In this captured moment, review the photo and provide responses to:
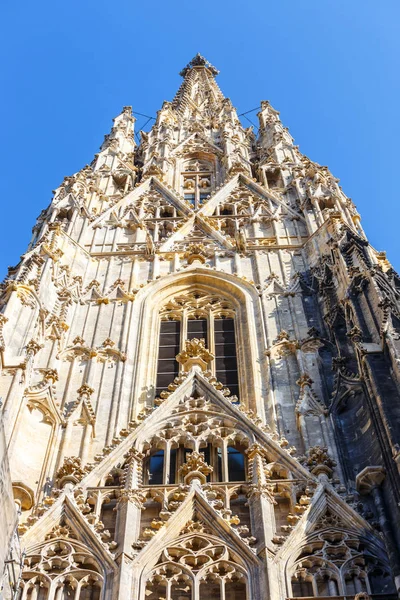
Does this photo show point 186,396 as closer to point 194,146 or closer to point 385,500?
point 385,500

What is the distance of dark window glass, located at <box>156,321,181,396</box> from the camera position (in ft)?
62.1

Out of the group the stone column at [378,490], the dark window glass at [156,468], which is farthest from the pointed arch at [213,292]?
the stone column at [378,490]

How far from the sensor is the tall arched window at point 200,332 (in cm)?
1912

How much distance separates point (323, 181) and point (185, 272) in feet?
25.0

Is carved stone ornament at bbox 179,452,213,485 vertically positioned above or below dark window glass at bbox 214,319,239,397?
below

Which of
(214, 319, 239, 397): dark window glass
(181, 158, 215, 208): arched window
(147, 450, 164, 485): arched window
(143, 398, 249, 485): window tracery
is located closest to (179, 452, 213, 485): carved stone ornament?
(143, 398, 249, 485): window tracery

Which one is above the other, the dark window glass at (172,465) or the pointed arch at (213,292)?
the pointed arch at (213,292)

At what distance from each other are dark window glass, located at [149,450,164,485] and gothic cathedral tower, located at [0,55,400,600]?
36mm

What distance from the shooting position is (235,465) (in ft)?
51.4

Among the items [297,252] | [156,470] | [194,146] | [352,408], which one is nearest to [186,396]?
[156,470]

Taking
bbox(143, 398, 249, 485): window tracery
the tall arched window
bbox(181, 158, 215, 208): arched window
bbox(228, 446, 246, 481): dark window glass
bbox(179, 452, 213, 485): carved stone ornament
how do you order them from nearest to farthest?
bbox(179, 452, 213, 485): carved stone ornament
bbox(143, 398, 249, 485): window tracery
bbox(228, 446, 246, 481): dark window glass
the tall arched window
bbox(181, 158, 215, 208): arched window

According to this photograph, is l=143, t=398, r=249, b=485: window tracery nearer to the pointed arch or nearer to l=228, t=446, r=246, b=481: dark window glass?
l=228, t=446, r=246, b=481: dark window glass

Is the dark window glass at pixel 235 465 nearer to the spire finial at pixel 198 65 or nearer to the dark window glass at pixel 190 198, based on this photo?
the dark window glass at pixel 190 198

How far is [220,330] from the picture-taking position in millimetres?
21047
